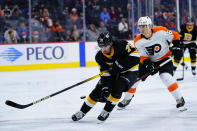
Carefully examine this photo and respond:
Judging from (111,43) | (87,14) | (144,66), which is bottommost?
(144,66)

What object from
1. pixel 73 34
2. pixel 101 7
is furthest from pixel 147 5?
pixel 73 34

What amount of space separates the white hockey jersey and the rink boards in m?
4.89

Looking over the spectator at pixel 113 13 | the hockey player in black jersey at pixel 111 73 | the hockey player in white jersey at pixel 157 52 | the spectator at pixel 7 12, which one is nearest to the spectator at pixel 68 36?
the spectator at pixel 113 13

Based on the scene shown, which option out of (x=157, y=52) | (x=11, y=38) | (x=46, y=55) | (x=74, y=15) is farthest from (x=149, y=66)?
(x=74, y=15)

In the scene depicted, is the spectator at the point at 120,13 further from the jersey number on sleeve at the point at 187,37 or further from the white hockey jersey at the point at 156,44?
the white hockey jersey at the point at 156,44

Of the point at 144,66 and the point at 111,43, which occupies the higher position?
the point at 111,43

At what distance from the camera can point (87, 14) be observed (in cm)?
870

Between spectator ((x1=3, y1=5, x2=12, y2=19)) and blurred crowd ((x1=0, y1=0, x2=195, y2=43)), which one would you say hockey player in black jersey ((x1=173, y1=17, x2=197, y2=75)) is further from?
spectator ((x1=3, y1=5, x2=12, y2=19))

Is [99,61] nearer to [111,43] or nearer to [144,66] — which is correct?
[111,43]

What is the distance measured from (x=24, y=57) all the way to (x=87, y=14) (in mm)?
2159

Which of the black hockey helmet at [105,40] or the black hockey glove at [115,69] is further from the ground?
the black hockey helmet at [105,40]

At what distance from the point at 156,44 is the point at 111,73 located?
2.31 ft

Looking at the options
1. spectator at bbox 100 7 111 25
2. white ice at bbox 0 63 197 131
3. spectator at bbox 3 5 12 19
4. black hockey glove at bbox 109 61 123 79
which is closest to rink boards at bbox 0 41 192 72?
spectator at bbox 3 5 12 19

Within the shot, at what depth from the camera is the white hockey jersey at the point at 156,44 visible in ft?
11.1
